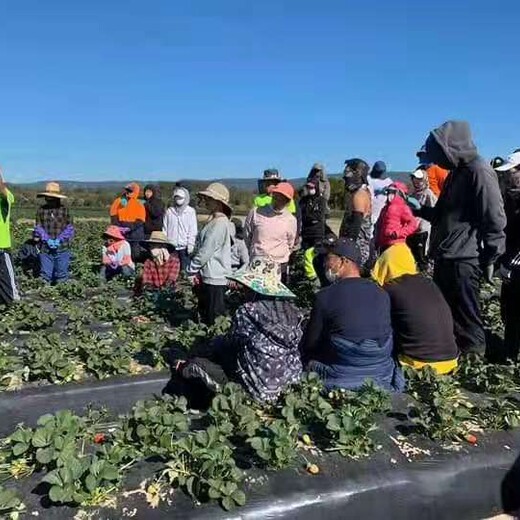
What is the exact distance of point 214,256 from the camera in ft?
19.5

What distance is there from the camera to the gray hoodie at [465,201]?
4531 mm

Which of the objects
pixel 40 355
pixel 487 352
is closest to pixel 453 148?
pixel 487 352

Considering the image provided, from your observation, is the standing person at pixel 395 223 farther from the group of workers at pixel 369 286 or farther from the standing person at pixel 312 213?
the standing person at pixel 312 213

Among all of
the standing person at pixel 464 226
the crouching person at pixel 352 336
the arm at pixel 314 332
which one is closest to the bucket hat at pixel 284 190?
the standing person at pixel 464 226

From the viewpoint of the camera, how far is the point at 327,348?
13.3ft

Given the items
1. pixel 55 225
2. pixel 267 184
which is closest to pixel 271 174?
pixel 267 184

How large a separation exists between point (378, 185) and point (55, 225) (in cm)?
417

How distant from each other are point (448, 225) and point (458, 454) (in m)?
1.90

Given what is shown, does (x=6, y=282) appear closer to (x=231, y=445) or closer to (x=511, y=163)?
(x=231, y=445)

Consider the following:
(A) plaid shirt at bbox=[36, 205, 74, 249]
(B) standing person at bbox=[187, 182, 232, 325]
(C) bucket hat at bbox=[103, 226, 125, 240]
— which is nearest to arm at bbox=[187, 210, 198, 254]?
(C) bucket hat at bbox=[103, 226, 125, 240]

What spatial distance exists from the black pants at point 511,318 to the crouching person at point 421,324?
0.82m

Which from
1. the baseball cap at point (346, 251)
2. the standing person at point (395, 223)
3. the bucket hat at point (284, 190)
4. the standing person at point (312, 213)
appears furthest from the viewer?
the standing person at point (312, 213)

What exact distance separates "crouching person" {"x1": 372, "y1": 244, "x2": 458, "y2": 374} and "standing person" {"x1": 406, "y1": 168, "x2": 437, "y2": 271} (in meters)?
3.61

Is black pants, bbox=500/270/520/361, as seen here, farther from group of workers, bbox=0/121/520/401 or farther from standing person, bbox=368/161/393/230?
standing person, bbox=368/161/393/230
